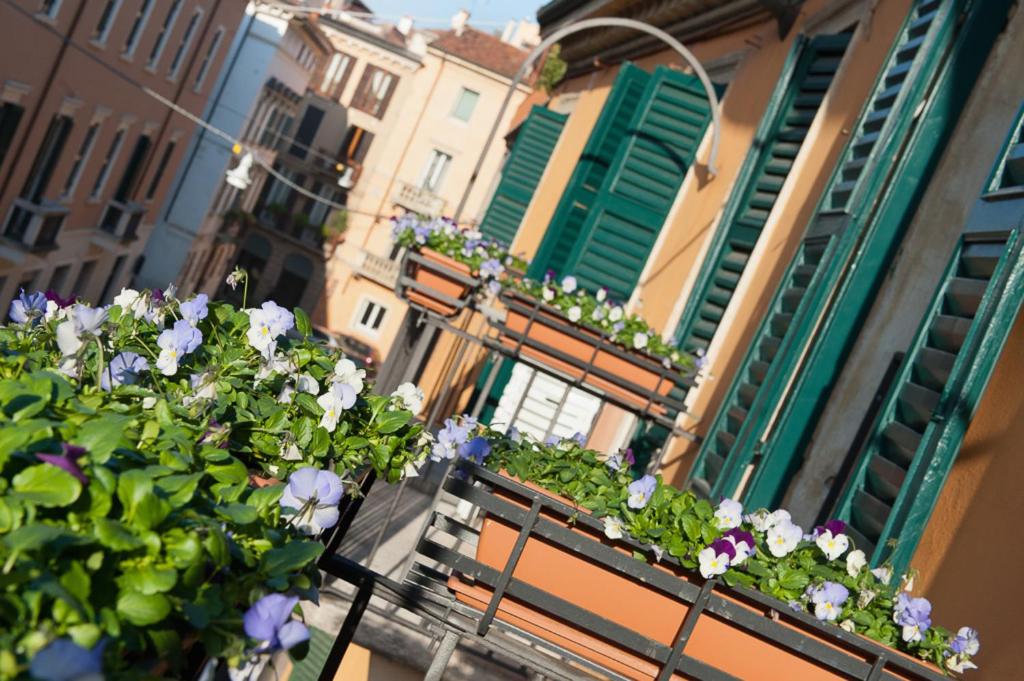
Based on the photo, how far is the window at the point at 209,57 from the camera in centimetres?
2905

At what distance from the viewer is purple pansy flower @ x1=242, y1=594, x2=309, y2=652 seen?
1.68 metres

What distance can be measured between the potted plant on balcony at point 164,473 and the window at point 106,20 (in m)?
18.8

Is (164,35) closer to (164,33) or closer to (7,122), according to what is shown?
(164,33)

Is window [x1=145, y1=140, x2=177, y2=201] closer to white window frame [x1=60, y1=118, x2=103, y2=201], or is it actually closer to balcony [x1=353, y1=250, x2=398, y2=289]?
white window frame [x1=60, y1=118, x2=103, y2=201]

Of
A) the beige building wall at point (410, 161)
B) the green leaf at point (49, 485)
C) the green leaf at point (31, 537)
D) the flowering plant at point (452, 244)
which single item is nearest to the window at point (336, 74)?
the beige building wall at point (410, 161)

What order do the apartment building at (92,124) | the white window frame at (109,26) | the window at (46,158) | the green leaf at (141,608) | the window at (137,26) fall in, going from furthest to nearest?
the window at (137,26) < the white window frame at (109,26) < the window at (46,158) < the apartment building at (92,124) < the green leaf at (141,608)

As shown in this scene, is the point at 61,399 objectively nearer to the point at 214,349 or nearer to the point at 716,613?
the point at 214,349

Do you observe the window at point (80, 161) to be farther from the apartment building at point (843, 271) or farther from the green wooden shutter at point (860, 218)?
the green wooden shutter at point (860, 218)

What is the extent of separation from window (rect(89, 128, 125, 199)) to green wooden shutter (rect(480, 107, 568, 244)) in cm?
946

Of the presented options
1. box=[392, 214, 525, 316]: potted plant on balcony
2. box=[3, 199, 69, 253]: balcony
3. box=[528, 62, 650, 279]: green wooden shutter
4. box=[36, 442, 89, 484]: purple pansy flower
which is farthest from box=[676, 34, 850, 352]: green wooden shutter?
box=[3, 199, 69, 253]: balcony

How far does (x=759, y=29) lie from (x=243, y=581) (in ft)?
28.5

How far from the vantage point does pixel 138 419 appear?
208 centimetres

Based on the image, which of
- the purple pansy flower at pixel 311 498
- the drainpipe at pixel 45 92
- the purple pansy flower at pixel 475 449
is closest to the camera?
the purple pansy flower at pixel 311 498

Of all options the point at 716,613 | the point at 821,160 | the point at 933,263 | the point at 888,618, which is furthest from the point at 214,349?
the point at 821,160
